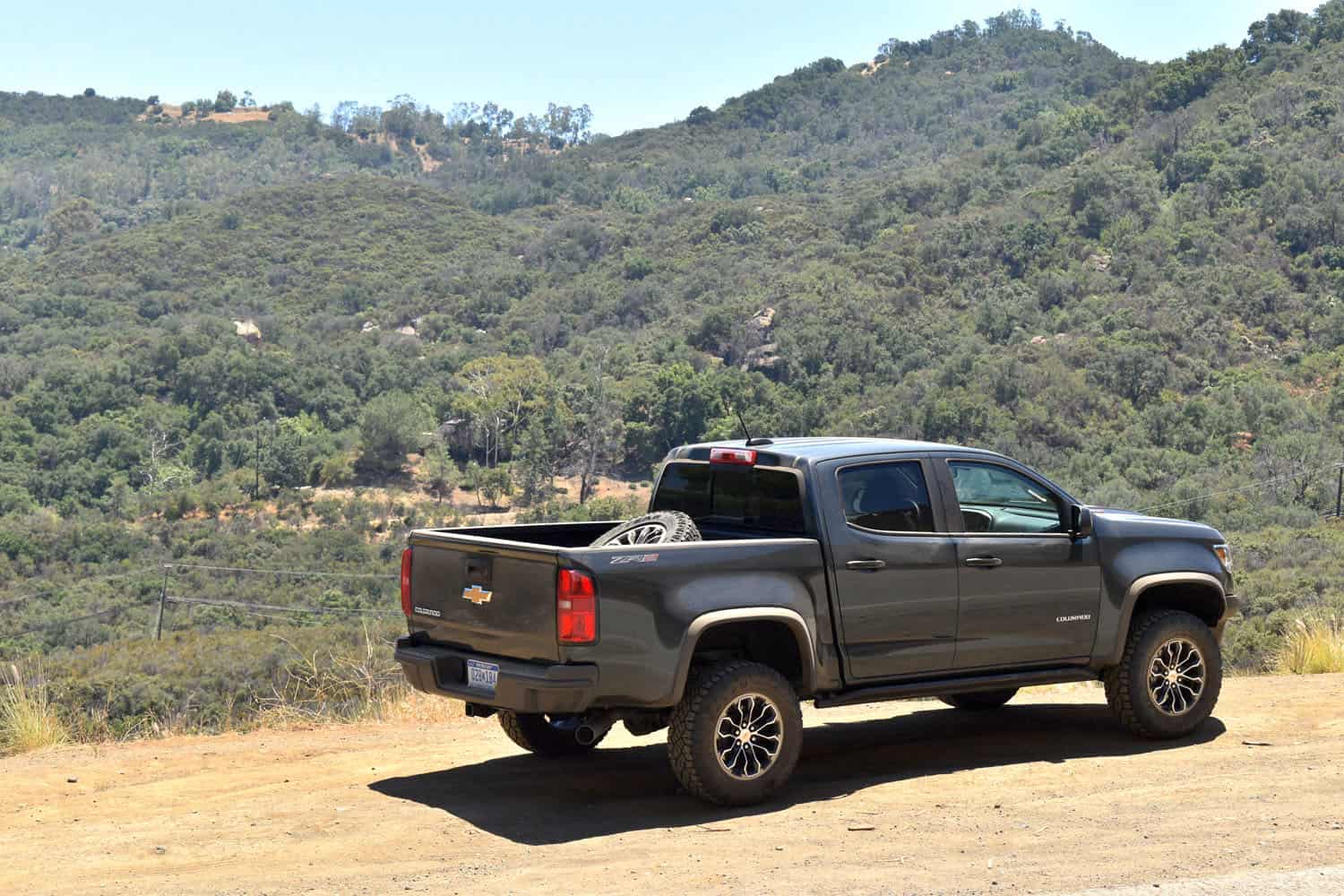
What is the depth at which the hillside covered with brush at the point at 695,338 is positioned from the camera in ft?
159

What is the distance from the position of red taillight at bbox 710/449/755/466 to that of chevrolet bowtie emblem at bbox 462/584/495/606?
4.93 feet

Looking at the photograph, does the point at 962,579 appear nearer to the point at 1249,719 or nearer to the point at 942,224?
the point at 1249,719

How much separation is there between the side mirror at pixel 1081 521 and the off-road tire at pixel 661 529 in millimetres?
2068

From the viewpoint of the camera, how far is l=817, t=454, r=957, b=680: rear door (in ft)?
23.9

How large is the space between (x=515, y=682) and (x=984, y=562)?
2536 mm

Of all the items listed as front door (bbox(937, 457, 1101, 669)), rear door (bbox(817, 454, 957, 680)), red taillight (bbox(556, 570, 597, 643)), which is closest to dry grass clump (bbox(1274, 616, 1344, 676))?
front door (bbox(937, 457, 1101, 669))

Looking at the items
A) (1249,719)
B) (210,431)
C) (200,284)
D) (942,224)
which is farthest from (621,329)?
(1249,719)

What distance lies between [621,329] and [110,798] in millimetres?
76588

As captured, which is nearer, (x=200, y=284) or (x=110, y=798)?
(x=110, y=798)

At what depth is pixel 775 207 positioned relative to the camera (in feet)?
335

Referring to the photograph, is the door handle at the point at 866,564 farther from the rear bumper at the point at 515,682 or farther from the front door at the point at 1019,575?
the rear bumper at the point at 515,682

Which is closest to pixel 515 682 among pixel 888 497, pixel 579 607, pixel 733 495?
pixel 579 607

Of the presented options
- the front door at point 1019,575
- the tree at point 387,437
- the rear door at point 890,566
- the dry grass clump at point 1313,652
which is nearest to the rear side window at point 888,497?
the rear door at point 890,566

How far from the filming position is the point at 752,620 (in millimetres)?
7027
